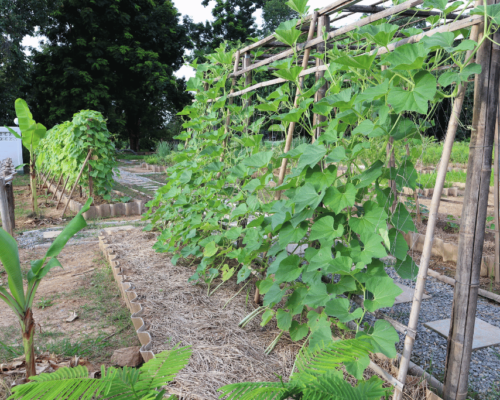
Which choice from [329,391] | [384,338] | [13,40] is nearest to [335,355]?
[329,391]

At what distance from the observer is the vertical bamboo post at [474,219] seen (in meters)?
1.39

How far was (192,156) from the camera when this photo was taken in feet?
11.6

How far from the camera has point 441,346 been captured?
234 cm

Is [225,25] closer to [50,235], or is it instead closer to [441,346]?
[50,235]

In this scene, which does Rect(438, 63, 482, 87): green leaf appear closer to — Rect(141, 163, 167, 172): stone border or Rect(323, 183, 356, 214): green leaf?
Rect(323, 183, 356, 214): green leaf

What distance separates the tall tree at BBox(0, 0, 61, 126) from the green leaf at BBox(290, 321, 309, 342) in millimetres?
15298

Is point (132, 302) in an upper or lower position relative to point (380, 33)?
lower

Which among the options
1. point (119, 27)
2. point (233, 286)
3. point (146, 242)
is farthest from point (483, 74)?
point (119, 27)

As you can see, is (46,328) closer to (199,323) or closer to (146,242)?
(199,323)

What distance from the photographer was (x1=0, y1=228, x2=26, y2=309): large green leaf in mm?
1513

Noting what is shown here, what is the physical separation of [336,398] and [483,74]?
4.14 feet

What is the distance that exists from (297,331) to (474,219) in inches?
39.7

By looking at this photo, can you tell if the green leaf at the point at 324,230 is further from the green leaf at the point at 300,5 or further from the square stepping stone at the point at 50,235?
the square stepping stone at the point at 50,235

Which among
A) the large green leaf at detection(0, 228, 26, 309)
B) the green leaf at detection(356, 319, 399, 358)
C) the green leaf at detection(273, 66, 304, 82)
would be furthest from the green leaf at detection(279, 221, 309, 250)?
the large green leaf at detection(0, 228, 26, 309)
